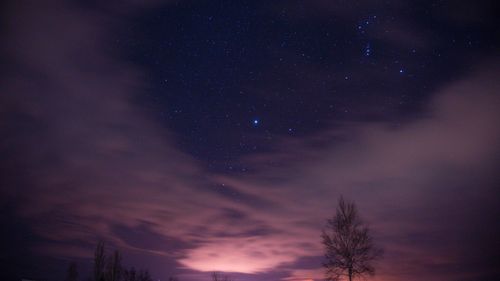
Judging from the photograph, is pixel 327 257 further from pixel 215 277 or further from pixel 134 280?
pixel 134 280

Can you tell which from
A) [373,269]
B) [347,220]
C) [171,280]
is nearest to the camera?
[373,269]

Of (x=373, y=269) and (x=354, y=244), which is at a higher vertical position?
(x=354, y=244)

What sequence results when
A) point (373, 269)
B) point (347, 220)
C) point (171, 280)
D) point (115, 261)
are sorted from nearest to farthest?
point (373, 269) → point (347, 220) → point (115, 261) → point (171, 280)

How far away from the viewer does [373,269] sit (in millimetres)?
23109

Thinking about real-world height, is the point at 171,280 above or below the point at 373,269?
below

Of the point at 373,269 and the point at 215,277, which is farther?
the point at 215,277

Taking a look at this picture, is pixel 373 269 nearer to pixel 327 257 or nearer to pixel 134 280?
pixel 327 257

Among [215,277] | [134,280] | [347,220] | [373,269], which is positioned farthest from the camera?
[134,280]

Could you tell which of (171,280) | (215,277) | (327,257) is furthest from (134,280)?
(327,257)

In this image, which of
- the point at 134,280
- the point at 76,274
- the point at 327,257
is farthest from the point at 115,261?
the point at 327,257

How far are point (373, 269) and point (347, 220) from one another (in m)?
3.44

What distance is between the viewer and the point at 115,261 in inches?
2648

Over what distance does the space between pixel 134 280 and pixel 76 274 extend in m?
16.3

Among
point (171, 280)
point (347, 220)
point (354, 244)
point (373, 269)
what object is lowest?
point (171, 280)
